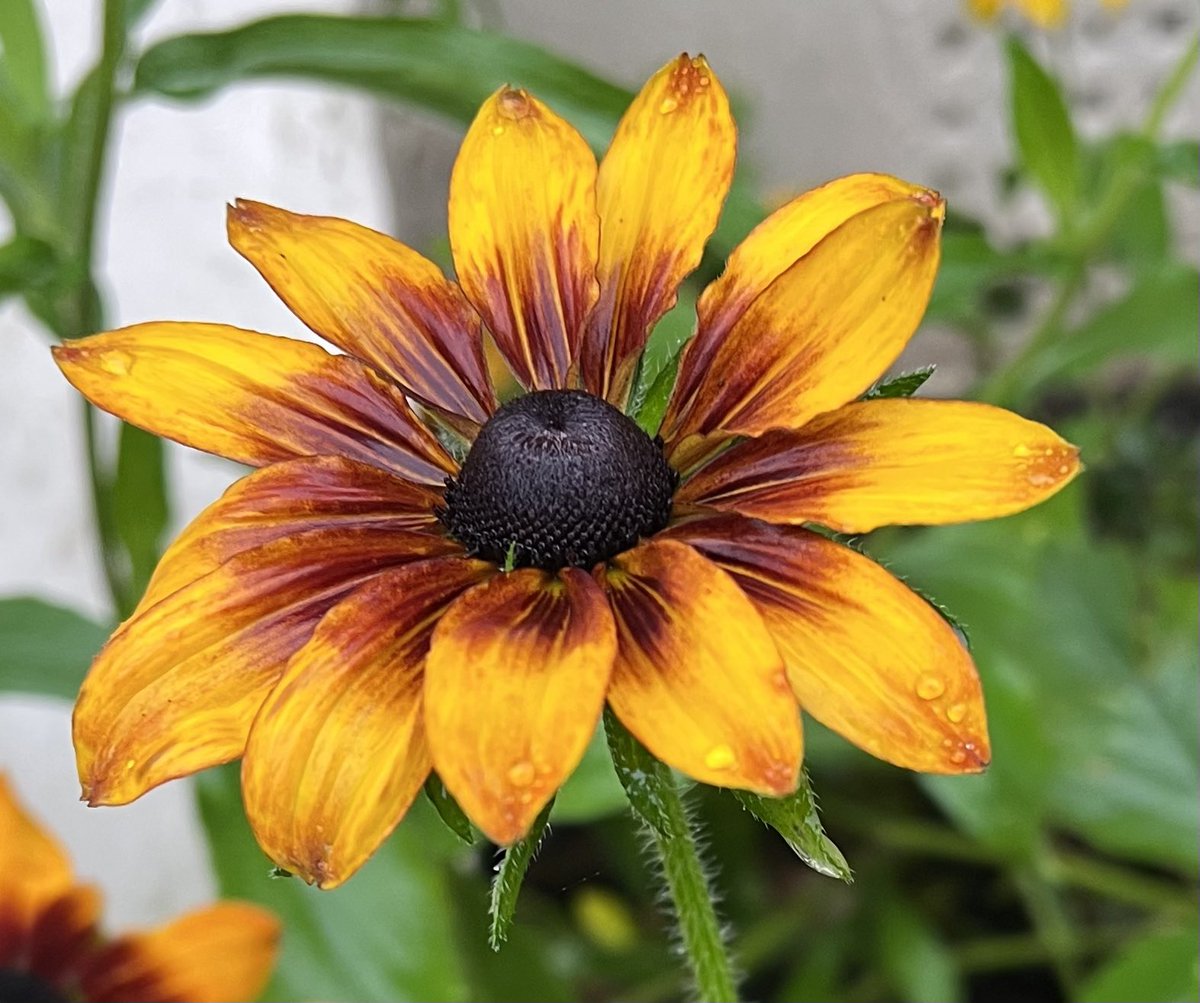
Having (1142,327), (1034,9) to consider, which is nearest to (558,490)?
(1142,327)

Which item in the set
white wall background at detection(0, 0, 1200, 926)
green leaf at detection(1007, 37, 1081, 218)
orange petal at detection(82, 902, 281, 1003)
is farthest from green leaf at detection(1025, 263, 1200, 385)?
orange petal at detection(82, 902, 281, 1003)

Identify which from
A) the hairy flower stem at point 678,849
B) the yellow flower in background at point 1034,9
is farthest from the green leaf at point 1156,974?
the yellow flower in background at point 1034,9

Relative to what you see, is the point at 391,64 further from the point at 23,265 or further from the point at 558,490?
the point at 558,490

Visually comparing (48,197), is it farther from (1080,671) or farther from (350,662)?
(1080,671)

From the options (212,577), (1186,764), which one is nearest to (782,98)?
(1186,764)

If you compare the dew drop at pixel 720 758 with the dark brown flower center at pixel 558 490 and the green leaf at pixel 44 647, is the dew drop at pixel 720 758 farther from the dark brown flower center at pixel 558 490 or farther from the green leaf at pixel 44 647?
the green leaf at pixel 44 647

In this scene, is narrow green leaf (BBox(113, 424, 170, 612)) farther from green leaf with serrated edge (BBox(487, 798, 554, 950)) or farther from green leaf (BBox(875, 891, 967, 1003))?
green leaf (BBox(875, 891, 967, 1003))

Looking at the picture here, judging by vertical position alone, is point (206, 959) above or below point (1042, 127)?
below
